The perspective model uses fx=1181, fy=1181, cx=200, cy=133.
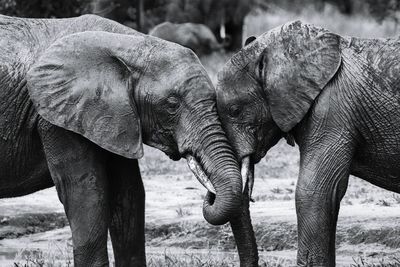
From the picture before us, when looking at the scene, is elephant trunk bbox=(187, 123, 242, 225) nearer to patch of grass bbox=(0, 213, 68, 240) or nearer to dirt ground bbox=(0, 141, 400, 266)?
dirt ground bbox=(0, 141, 400, 266)

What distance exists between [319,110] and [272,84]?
0.42 metres

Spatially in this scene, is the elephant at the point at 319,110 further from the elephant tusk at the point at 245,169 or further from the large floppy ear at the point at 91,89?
the large floppy ear at the point at 91,89

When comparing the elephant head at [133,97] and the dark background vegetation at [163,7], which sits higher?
the elephant head at [133,97]

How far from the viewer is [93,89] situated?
8.16 meters

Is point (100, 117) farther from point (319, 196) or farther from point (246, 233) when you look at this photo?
point (319, 196)

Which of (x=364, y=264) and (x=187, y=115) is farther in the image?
(x=364, y=264)

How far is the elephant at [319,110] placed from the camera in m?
8.14

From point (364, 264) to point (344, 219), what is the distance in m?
1.07

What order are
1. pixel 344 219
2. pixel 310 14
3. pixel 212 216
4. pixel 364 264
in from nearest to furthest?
pixel 212 216, pixel 364 264, pixel 344 219, pixel 310 14

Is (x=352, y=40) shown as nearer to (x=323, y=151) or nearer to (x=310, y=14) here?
(x=323, y=151)

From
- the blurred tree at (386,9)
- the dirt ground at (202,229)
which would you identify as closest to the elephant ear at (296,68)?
the dirt ground at (202,229)

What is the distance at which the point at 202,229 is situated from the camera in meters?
11.3

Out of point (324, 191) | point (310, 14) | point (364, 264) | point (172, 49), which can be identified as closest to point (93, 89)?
point (172, 49)

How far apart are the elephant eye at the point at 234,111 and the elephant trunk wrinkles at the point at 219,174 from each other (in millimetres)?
352
